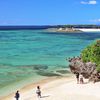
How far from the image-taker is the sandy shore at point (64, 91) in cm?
3391

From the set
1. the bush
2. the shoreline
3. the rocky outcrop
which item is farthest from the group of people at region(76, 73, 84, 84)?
the shoreline

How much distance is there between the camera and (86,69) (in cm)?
3966

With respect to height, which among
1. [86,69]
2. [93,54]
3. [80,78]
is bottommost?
[80,78]

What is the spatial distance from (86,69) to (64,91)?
188 inches

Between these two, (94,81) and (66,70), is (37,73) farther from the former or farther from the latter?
(94,81)

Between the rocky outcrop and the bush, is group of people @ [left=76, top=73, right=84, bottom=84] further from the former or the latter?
the bush

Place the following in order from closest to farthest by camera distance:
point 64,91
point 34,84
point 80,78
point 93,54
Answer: point 64,91, point 80,78, point 93,54, point 34,84

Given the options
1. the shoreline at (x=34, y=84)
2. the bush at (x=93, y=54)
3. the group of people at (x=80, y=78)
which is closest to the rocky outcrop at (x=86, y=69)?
the group of people at (x=80, y=78)

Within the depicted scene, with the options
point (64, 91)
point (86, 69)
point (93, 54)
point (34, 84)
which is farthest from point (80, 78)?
point (34, 84)

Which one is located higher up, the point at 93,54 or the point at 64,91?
the point at 93,54

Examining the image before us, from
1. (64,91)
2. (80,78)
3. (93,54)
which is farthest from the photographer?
(93,54)

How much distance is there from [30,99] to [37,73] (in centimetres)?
1557

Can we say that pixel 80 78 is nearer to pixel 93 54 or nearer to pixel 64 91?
pixel 64 91

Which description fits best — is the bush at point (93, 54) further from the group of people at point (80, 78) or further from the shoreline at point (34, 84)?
the shoreline at point (34, 84)
